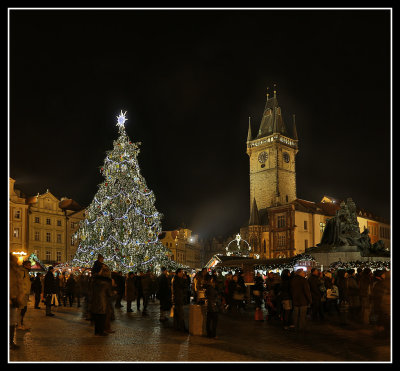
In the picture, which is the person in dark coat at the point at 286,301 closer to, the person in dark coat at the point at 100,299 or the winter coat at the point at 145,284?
the person in dark coat at the point at 100,299

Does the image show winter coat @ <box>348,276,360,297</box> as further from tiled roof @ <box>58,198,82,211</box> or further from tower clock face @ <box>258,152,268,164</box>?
tower clock face @ <box>258,152,268,164</box>

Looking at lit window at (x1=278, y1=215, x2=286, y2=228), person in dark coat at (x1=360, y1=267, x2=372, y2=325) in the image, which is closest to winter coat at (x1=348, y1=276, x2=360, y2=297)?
person in dark coat at (x1=360, y1=267, x2=372, y2=325)

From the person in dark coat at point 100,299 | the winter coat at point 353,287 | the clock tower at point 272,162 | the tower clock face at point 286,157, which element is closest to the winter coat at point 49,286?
the person in dark coat at point 100,299

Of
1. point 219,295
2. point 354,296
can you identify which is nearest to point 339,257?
point 354,296

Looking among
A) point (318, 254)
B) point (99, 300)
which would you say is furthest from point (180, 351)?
point (318, 254)

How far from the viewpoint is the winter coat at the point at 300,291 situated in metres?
12.8

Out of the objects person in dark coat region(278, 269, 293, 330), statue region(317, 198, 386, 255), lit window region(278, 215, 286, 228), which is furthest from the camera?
lit window region(278, 215, 286, 228)

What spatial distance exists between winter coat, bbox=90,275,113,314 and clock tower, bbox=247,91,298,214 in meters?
74.0

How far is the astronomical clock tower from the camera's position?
77438mm

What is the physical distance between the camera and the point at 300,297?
12.8 meters

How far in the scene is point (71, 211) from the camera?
68.5 metres

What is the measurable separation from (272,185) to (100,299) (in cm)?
7737

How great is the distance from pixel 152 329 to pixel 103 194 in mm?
20051

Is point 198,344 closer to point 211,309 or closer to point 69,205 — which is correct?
point 211,309
